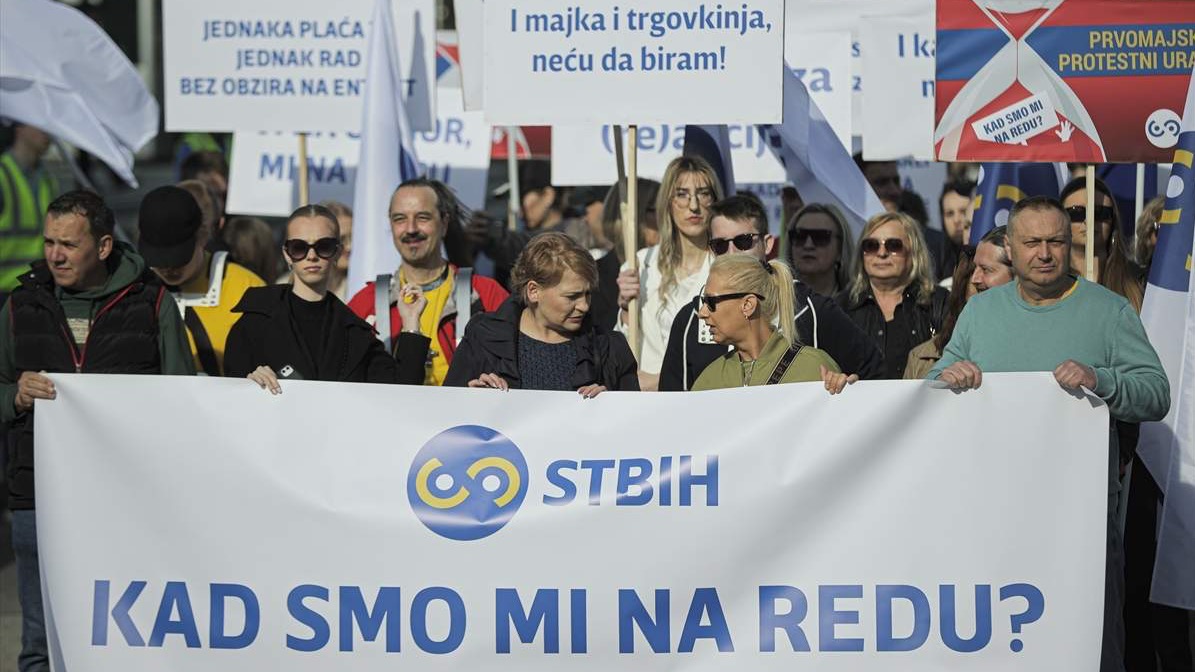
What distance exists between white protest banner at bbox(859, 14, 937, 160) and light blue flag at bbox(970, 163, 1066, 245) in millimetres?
330

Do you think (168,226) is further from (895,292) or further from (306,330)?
(895,292)

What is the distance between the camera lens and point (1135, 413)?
5.41 meters

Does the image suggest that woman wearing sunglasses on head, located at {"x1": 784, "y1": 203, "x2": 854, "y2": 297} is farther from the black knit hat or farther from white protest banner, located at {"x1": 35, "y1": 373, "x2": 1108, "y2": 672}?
the black knit hat

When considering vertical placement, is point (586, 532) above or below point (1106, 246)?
below

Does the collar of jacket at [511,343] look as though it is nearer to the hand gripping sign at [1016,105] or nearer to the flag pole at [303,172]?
the hand gripping sign at [1016,105]

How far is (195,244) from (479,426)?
205 centimetres

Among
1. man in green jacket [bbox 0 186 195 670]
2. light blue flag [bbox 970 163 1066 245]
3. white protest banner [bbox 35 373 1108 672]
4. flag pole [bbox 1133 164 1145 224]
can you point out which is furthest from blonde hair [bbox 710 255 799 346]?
flag pole [bbox 1133 164 1145 224]

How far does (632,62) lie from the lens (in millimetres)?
6855

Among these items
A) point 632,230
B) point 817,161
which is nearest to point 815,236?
point 817,161

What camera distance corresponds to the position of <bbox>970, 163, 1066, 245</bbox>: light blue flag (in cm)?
829

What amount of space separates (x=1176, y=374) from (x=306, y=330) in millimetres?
3124

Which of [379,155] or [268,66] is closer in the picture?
[379,155]

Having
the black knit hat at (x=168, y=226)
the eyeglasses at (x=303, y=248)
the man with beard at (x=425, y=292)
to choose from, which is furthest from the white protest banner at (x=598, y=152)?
the eyeglasses at (x=303, y=248)

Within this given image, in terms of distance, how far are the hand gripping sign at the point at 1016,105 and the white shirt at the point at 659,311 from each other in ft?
3.71
